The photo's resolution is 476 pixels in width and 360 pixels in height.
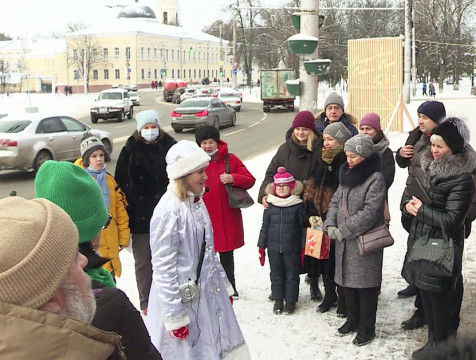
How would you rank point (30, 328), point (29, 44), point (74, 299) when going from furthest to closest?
point (29, 44), point (74, 299), point (30, 328)

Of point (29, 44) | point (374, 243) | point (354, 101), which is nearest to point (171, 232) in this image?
point (374, 243)

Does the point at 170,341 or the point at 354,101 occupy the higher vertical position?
the point at 354,101

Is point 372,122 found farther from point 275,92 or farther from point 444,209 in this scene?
point 275,92

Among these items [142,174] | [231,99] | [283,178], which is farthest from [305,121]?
[231,99]

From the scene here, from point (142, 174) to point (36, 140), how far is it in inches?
406

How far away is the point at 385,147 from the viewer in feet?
19.2

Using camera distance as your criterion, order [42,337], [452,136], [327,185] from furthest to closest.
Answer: [327,185], [452,136], [42,337]

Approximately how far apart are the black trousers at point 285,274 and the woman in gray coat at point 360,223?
0.58 m

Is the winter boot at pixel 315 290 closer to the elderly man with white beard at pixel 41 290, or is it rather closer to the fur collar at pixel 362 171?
the fur collar at pixel 362 171

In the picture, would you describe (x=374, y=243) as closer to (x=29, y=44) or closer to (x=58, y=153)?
(x=58, y=153)

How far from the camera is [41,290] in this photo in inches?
55.8

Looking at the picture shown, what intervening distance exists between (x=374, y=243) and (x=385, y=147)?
5.02ft

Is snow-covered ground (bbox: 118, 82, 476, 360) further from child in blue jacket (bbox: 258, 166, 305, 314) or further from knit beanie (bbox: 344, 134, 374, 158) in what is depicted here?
knit beanie (bbox: 344, 134, 374, 158)

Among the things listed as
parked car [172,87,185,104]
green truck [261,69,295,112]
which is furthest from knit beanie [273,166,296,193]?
parked car [172,87,185,104]
